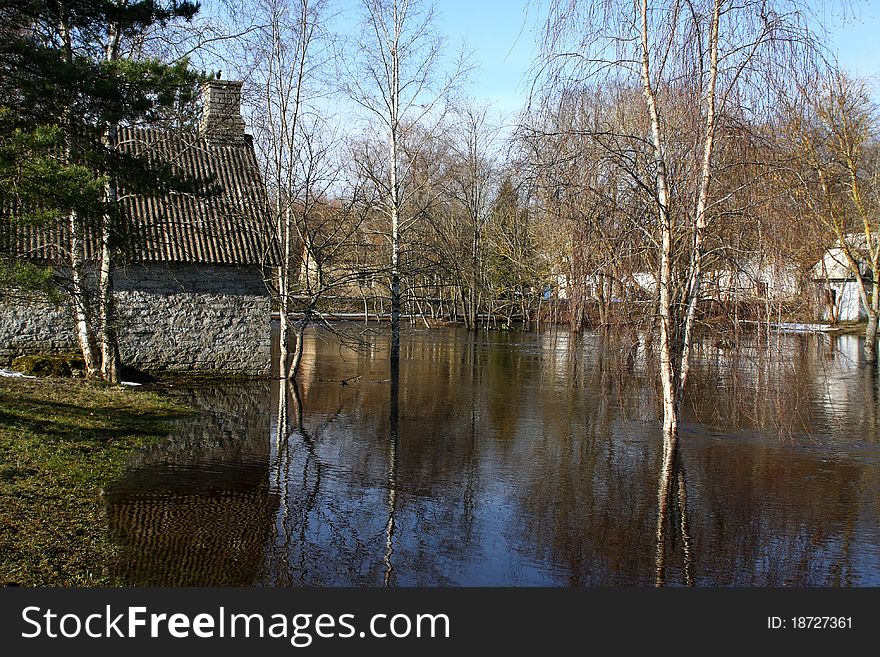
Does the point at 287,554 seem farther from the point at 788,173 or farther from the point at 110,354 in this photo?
the point at 110,354

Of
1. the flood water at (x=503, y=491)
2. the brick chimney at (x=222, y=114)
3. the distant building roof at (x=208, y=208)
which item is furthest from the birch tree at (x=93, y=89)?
the brick chimney at (x=222, y=114)

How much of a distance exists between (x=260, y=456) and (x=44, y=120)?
16.5 feet

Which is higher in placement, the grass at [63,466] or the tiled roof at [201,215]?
the tiled roof at [201,215]

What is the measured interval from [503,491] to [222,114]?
15159 millimetres

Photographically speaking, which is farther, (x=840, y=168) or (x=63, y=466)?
(x=840, y=168)

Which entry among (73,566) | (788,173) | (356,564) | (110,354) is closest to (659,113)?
(788,173)

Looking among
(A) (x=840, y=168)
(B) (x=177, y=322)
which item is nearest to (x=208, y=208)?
(B) (x=177, y=322)

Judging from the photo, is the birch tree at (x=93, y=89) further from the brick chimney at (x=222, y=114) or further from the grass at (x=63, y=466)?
the brick chimney at (x=222, y=114)

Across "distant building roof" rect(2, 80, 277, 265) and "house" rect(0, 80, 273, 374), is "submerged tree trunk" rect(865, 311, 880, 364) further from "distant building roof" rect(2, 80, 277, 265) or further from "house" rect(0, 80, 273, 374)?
"distant building roof" rect(2, 80, 277, 265)

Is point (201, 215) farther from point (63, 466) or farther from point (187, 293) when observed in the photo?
point (63, 466)

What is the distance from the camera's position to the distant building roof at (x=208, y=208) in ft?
61.6

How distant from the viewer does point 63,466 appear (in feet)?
31.8

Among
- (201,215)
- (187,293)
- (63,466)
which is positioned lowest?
(63,466)

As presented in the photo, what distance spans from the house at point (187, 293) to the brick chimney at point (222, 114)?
1319mm
